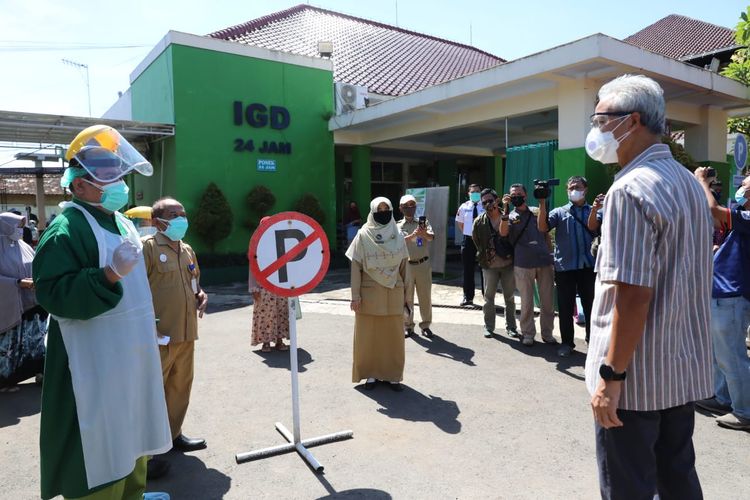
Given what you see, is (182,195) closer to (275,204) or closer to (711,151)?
(275,204)

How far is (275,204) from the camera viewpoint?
45.5 feet

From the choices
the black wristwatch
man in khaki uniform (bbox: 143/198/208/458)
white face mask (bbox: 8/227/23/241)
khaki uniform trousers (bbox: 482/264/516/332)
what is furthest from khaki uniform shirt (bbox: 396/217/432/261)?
the black wristwatch

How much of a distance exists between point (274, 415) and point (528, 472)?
2.20m

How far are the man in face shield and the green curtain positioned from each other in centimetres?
801

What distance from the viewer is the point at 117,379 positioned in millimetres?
2438

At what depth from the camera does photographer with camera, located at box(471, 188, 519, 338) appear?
7039mm

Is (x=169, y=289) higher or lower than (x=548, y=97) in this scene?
lower

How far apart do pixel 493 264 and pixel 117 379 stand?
5475 mm

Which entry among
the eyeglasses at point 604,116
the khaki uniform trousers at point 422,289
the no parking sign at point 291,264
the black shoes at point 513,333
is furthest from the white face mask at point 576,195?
the eyeglasses at point 604,116

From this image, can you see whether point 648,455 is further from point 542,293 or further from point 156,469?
point 542,293

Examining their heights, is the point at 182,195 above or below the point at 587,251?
above

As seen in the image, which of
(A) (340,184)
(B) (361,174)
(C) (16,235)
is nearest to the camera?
(C) (16,235)

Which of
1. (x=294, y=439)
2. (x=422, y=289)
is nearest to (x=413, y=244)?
(x=422, y=289)

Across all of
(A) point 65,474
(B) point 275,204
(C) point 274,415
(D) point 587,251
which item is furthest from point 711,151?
(A) point 65,474
